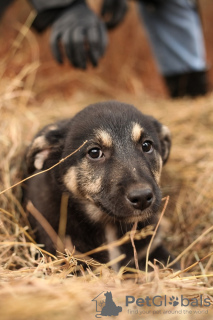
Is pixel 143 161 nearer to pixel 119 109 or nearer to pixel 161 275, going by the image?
pixel 119 109

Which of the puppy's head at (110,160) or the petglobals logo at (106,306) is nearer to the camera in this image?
the petglobals logo at (106,306)

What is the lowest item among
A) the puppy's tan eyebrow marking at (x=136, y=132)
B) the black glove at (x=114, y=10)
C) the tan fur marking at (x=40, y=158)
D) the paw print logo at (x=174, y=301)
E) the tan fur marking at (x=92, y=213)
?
the tan fur marking at (x=92, y=213)

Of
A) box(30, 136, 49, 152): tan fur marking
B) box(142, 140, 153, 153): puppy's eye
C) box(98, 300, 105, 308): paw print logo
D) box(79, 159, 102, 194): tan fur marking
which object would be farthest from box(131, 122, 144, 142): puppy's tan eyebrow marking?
box(98, 300, 105, 308): paw print logo

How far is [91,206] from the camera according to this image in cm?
348

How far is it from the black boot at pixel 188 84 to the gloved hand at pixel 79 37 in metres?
3.19

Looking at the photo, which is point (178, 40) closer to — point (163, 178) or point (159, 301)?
point (163, 178)

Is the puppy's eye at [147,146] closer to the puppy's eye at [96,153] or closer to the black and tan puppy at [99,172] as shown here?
the black and tan puppy at [99,172]

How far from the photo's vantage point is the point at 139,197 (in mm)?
2852

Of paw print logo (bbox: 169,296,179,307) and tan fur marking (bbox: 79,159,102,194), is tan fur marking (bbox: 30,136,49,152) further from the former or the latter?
paw print logo (bbox: 169,296,179,307)

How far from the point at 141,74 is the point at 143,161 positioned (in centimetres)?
898

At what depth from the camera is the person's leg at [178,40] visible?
7.50 meters

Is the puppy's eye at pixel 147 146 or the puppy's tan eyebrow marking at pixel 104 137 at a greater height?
the puppy's tan eyebrow marking at pixel 104 137

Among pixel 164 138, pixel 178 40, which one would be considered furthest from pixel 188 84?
pixel 164 138

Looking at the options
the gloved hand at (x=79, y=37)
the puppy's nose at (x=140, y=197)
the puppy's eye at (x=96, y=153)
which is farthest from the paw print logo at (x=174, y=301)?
the gloved hand at (x=79, y=37)
